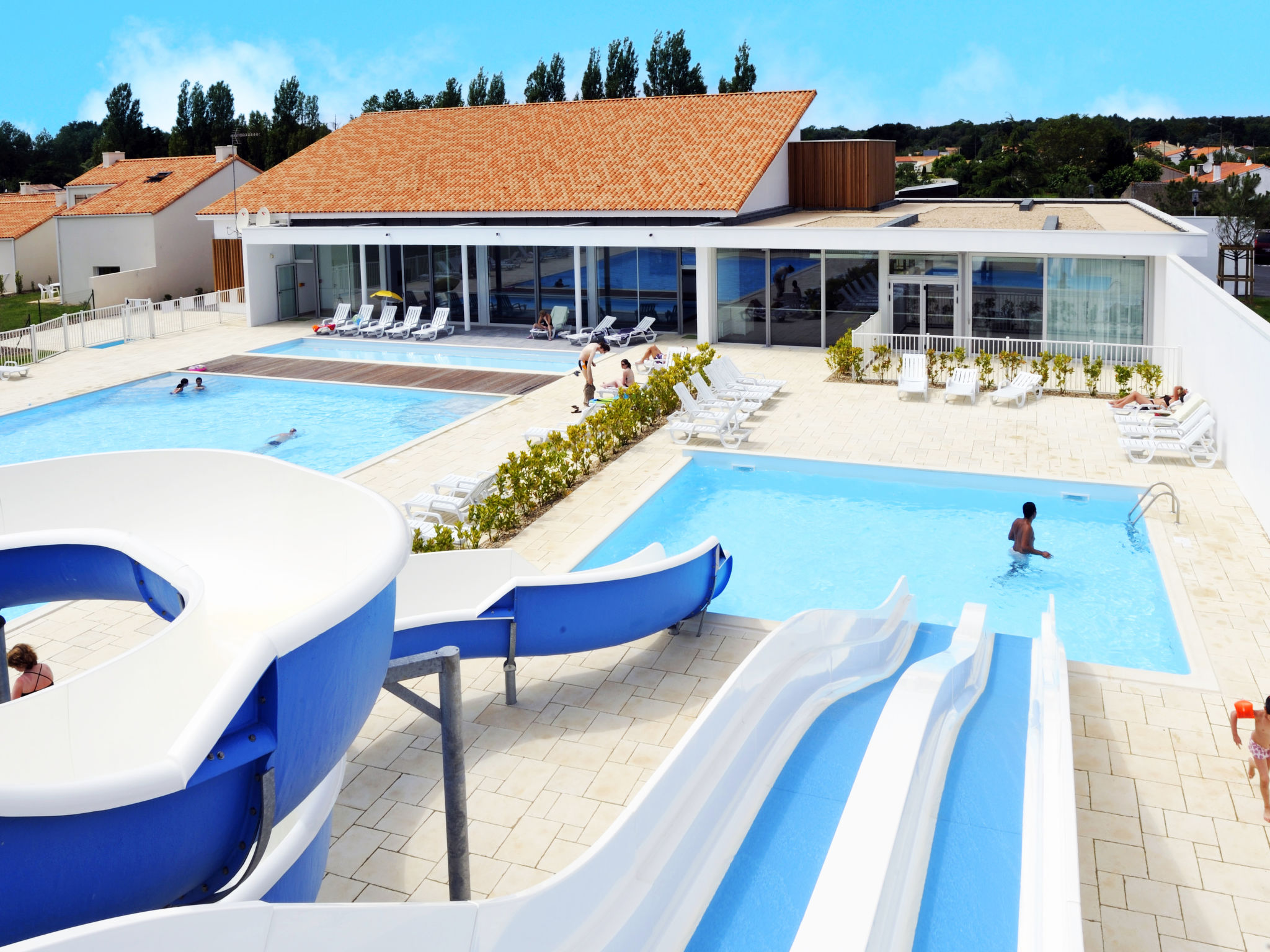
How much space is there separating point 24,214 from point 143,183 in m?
8.29

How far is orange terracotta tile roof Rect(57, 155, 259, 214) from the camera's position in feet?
111

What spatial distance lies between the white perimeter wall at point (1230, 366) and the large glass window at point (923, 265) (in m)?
4.35

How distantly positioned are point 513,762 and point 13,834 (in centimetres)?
444

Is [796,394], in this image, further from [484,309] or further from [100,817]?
[100,817]

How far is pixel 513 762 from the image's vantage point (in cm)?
776

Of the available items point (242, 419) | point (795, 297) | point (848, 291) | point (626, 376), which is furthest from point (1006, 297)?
point (242, 419)

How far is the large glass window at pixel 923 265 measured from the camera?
2248cm

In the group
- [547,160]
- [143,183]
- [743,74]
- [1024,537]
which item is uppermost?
[743,74]

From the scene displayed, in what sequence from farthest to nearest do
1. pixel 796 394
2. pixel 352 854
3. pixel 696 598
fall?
pixel 796 394, pixel 696 598, pixel 352 854

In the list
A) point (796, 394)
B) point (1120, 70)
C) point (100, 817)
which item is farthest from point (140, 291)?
point (1120, 70)

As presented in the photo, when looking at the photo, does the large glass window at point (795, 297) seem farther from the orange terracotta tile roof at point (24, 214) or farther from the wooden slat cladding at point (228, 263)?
the orange terracotta tile roof at point (24, 214)

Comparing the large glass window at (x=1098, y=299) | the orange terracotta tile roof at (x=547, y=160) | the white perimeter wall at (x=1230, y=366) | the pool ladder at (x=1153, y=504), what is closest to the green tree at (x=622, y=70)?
the orange terracotta tile roof at (x=547, y=160)

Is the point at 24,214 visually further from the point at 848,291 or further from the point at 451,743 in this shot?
the point at 451,743

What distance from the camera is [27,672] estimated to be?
7496 millimetres
